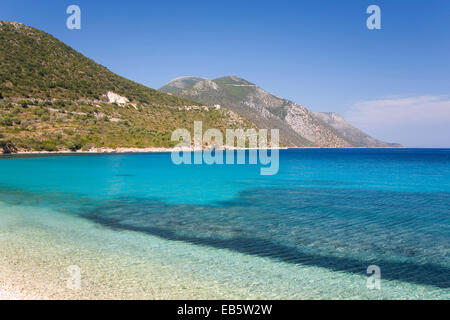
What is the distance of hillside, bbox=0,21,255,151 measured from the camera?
68188mm

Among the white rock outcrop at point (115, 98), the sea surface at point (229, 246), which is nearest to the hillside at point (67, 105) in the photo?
the white rock outcrop at point (115, 98)

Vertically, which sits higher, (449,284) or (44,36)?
(44,36)

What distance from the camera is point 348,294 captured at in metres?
6.55

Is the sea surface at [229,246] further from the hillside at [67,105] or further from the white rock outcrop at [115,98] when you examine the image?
the white rock outcrop at [115,98]

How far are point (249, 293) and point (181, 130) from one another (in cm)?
8888

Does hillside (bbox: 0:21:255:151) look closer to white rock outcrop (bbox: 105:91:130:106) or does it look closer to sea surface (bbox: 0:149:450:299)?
white rock outcrop (bbox: 105:91:130:106)

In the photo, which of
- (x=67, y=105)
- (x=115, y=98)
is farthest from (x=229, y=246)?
(x=115, y=98)

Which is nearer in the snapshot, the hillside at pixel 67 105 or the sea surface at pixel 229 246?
the sea surface at pixel 229 246

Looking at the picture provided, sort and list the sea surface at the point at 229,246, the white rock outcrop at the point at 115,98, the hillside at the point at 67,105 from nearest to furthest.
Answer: the sea surface at the point at 229,246 < the hillside at the point at 67,105 < the white rock outcrop at the point at 115,98

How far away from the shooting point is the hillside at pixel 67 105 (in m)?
68.2

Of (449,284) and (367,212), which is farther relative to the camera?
(367,212)

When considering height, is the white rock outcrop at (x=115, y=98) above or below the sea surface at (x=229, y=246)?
above
